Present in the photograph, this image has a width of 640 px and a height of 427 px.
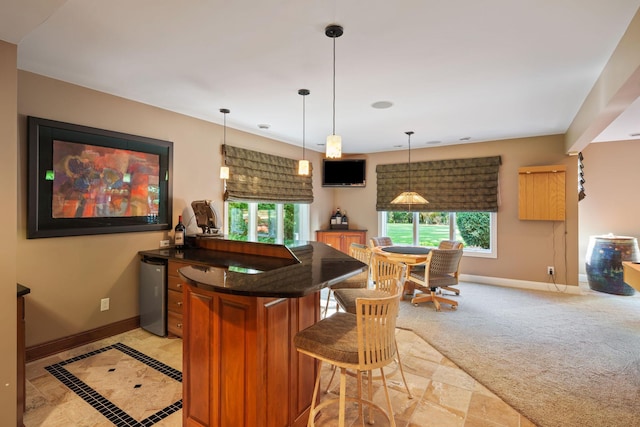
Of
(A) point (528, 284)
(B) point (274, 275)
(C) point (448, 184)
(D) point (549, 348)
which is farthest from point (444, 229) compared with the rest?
(B) point (274, 275)

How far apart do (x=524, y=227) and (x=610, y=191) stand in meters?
1.77

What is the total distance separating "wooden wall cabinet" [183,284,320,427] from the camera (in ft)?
5.16

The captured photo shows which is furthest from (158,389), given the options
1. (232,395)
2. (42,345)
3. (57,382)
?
(42,345)

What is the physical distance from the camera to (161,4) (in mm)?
1882

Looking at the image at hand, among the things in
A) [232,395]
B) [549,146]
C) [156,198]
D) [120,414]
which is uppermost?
[549,146]

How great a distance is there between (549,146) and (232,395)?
A: 5.88 meters

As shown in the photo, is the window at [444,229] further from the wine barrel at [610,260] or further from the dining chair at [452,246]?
the wine barrel at [610,260]

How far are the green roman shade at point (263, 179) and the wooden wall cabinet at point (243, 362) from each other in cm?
292

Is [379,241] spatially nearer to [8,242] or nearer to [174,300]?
[174,300]

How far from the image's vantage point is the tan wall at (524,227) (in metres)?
5.00

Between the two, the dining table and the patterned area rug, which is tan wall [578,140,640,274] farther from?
the patterned area rug

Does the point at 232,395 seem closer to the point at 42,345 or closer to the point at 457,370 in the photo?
the point at 457,370

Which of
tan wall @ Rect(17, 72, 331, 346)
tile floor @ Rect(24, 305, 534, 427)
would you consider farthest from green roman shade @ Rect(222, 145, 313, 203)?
tile floor @ Rect(24, 305, 534, 427)

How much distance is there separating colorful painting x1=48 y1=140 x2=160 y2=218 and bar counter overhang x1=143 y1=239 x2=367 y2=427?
6.38 ft
